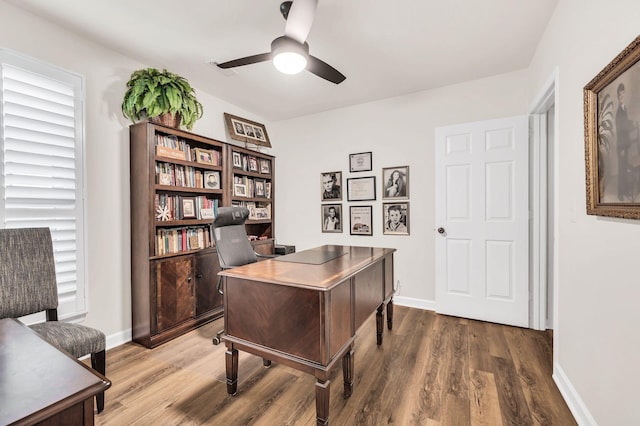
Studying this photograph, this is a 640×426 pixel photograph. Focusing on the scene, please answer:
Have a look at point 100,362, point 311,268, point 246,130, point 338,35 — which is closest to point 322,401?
point 311,268

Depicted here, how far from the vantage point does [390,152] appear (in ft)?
12.0

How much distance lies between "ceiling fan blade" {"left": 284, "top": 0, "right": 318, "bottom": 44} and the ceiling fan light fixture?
0.13ft

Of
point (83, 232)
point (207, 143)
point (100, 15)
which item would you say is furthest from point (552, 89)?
point (83, 232)

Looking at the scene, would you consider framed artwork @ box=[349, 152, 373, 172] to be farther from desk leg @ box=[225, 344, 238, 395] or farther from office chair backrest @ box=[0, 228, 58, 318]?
office chair backrest @ box=[0, 228, 58, 318]

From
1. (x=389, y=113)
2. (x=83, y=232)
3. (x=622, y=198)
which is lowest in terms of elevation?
(x=83, y=232)

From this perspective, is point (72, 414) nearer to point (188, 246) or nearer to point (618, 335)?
point (618, 335)

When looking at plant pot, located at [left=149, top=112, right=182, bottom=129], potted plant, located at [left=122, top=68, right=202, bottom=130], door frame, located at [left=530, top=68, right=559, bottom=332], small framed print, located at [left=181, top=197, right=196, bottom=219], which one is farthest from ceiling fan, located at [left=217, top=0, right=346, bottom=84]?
door frame, located at [left=530, top=68, right=559, bottom=332]

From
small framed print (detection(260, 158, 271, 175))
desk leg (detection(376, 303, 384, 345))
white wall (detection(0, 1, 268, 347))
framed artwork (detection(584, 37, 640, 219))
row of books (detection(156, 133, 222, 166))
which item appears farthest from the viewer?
small framed print (detection(260, 158, 271, 175))

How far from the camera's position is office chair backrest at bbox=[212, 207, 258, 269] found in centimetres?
256

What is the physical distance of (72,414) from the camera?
Answer: 0.73 m

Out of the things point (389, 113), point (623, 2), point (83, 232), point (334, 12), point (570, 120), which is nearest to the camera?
point (623, 2)

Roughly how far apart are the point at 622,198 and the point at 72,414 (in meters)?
2.07

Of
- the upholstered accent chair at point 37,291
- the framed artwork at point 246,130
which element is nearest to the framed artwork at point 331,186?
the framed artwork at point 246,130

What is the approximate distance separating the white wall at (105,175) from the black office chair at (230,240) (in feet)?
2.77
